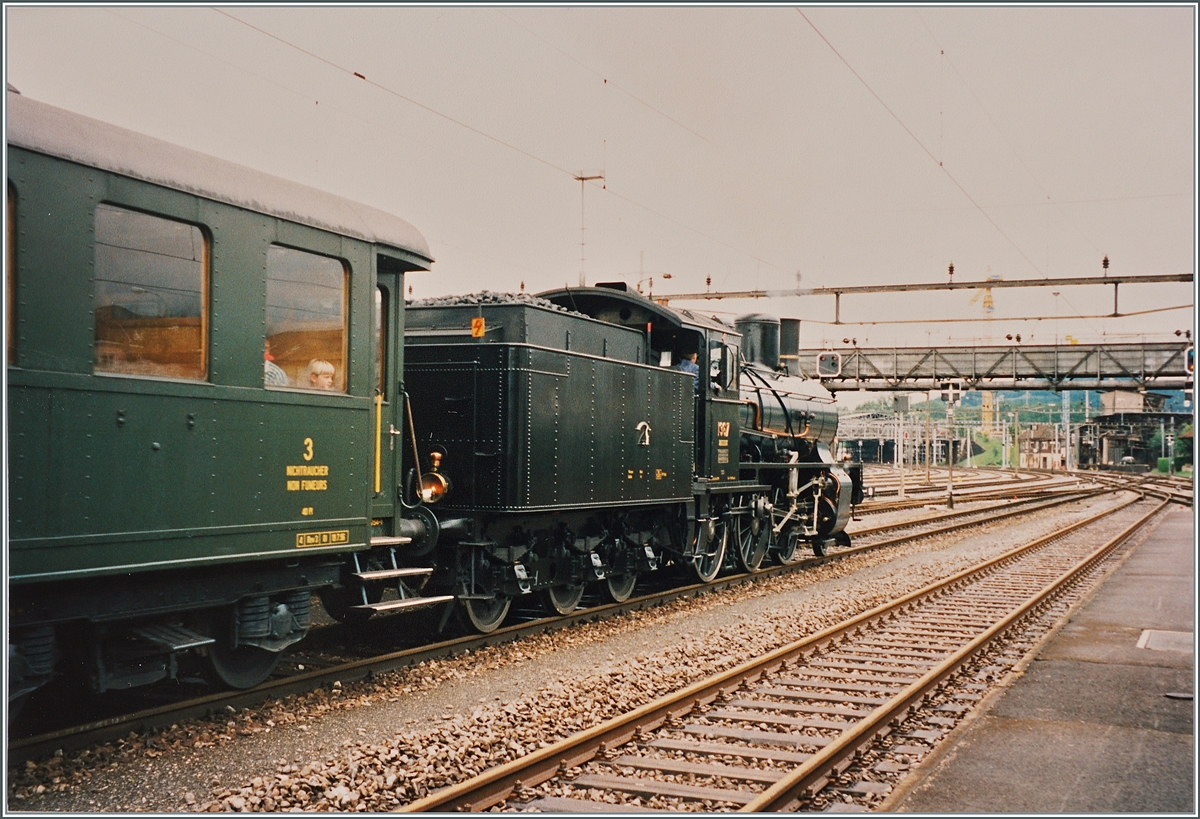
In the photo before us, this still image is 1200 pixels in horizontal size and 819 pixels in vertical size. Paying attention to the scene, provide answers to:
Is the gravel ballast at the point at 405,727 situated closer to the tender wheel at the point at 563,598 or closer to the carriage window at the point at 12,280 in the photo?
the tender wheel at the point at 563,598

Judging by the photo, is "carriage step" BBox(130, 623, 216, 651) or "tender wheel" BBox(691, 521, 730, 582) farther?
"tender wheel" BBox(691, 521, 730, 582)

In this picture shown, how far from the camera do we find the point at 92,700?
645 cm

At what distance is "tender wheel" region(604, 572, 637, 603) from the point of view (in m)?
11.6

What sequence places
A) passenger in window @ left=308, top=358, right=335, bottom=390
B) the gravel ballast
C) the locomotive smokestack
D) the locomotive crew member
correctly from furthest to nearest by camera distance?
the locomotive smokestack, the locomotive crew member, passenger in window @ left=308, top=358, right=335, bottom=390, the gravel ballast

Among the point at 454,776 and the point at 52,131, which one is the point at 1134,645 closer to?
the point at 454,776

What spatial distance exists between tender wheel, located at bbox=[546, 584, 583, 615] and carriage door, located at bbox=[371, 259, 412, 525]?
314 centimetres

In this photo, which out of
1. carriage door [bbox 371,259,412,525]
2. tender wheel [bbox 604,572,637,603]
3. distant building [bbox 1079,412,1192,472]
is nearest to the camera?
carriage door [bbox 371,259,412,525]

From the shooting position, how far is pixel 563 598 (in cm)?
1068

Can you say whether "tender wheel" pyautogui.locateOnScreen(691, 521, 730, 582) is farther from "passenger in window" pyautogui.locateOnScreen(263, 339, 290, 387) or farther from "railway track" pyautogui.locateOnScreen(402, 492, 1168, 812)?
"passenger in window" pyautogui.locateOnScreen(263, 339, 290, 387)

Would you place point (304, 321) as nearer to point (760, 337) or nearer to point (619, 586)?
point (619, 586)

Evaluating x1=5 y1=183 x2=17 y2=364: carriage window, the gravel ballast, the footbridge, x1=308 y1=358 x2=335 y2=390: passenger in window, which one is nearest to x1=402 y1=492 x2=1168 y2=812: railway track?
the gravel ballast

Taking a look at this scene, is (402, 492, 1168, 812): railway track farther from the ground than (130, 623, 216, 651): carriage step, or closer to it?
closer to it

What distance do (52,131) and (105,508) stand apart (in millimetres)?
1872

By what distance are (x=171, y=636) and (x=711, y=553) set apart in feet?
28.3
